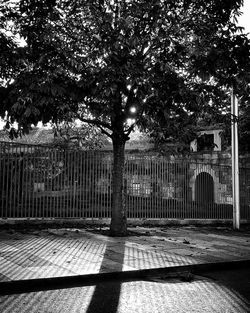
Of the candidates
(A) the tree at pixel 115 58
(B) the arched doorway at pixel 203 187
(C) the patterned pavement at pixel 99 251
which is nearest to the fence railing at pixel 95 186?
(B) the arched doorway at pixel 203 187

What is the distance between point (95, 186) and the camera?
11828mm

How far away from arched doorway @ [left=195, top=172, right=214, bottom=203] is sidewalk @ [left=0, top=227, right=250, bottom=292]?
11.6 feet

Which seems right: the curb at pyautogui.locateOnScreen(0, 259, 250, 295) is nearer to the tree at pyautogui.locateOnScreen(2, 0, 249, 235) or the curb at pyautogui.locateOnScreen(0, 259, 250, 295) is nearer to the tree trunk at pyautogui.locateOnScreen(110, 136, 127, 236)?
the tree at pyautogui.locateOnScreen(2, 0, 249, 235)

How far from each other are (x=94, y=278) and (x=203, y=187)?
9.45 m

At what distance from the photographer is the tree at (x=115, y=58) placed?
7.26 meters

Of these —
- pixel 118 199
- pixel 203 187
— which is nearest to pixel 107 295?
pixel 118 199

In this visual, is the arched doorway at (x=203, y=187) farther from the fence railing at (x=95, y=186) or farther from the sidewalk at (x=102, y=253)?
the sidewalk at (x=102, y=253)

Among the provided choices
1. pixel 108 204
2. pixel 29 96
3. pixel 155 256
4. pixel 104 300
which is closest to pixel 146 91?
pixel 29 96

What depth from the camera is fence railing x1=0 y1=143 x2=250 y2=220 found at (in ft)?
35.4

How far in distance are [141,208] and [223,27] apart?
6.63 m

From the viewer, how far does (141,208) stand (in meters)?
12.7

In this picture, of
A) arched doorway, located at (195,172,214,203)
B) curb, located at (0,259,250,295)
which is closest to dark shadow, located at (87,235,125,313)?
curb, located at (0,259,250,295)

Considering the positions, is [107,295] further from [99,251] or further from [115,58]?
[115,58]

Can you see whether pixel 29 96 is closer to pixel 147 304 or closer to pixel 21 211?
pixel 147 304
